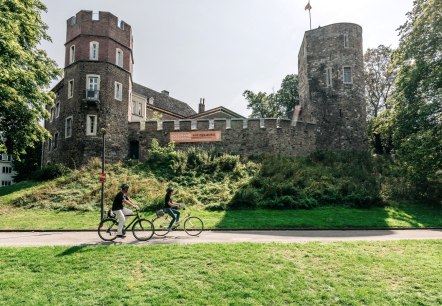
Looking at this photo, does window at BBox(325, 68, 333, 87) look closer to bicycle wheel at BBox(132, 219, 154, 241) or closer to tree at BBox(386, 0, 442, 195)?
tree at BBox(386, 0, 442, 195)

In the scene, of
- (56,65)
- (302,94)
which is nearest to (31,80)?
(56,65)

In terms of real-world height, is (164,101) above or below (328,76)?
above

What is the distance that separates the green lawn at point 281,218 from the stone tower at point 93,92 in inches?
379

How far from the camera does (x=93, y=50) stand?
28.6m

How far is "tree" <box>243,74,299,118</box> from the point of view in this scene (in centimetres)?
4791

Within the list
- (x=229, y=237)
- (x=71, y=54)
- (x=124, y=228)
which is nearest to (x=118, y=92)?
(x=71, y=54)

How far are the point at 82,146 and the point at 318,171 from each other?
18.2 metres

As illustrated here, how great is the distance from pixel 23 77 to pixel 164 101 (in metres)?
30.4

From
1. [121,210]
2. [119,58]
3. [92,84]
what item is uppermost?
[119,58]

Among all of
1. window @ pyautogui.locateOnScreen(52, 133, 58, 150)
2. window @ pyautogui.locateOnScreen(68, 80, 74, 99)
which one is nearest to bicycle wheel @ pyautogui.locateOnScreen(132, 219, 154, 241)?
window @ pyautogui.locateOnScreen(68, 80, 74, 99)

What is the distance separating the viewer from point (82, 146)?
27.3 metres

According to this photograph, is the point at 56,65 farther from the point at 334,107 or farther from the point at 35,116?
the point at 334,107

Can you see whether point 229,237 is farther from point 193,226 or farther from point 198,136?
point 198,136

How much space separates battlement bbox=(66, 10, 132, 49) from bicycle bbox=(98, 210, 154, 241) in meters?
22.2
